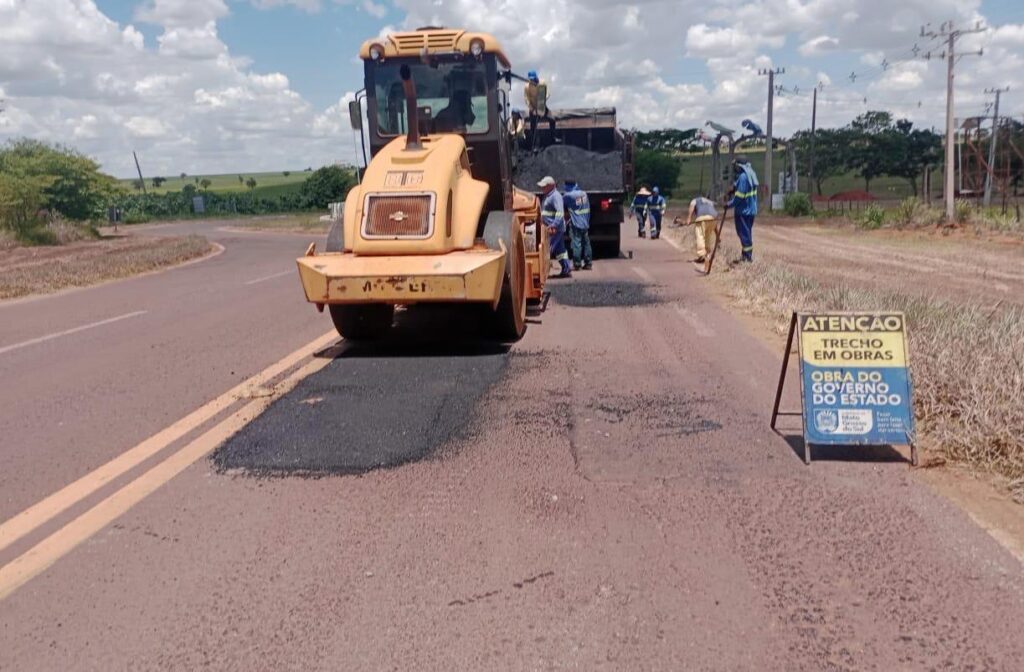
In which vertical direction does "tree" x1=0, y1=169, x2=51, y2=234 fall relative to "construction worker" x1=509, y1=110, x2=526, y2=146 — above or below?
below

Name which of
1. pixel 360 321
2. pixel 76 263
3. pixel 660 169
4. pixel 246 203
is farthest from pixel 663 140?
pixel 360 321

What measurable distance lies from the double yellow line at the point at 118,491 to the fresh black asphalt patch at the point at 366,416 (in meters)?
0.17

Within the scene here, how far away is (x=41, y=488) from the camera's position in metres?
5.36

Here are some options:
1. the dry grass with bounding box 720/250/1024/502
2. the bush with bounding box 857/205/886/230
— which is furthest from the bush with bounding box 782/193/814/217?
the dry grass with bounding box 720/250/1024/502

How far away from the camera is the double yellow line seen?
4375 mm

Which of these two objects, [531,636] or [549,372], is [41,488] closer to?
[531,636]

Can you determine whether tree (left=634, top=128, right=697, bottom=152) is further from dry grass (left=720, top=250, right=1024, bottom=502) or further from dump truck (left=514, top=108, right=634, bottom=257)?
dry grass (left=720, top=250, right=1024, bottom=502)

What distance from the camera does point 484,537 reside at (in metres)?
4.50

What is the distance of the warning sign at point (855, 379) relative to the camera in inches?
219

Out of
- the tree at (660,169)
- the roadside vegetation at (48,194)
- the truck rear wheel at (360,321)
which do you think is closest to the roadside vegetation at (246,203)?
the tree at (660,169)

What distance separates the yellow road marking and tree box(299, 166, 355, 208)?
252 feet

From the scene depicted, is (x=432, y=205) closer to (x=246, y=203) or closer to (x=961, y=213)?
(x=961, y=213)

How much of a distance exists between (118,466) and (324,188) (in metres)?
82.6

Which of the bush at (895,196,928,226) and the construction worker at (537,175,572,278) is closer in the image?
the construction worker at (537,175,572,278)
